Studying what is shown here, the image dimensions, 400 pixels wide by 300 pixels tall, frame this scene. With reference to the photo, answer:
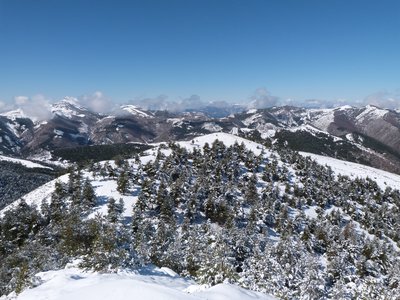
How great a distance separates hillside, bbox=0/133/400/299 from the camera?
46500mm

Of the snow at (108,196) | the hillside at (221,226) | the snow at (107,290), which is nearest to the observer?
the snow at (107,290)

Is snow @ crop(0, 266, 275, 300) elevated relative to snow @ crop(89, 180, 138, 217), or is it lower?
elevated

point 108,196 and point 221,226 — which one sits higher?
point 108,196

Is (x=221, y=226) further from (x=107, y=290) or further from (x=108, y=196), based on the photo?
(x=107, y=290)

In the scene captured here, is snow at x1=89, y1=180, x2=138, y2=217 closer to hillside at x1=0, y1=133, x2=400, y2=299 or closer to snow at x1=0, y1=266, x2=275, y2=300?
hillside at x1=0, y1=133, x2=400, y2=299

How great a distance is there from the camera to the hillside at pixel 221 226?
46500mm

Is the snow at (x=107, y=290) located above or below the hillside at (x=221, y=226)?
above

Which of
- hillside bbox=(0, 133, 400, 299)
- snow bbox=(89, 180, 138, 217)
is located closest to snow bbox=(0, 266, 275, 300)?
hillside bbox=(0, 133, 400, 299)

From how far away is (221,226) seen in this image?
98188 mm

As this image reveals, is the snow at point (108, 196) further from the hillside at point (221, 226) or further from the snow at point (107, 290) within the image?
the snow at point (107, 290)

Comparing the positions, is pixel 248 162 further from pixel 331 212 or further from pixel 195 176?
pixel 331 212

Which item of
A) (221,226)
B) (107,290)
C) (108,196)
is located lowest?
(221,226)

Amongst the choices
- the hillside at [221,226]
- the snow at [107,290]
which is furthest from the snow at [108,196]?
the snow at [107,290]

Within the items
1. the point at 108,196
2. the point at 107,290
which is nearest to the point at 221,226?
the point at 108,196
